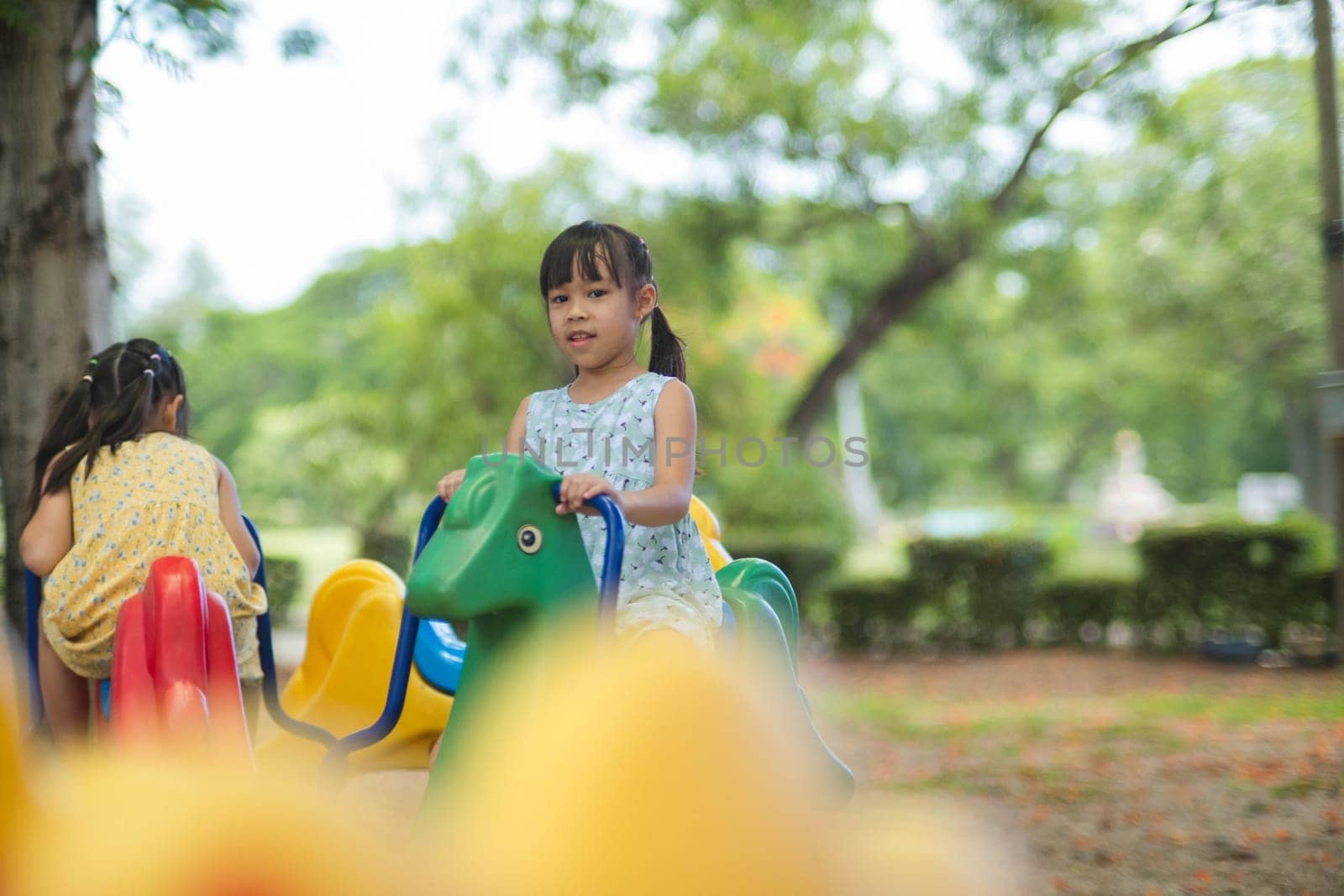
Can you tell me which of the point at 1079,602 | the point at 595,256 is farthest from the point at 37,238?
the point at 1079,602

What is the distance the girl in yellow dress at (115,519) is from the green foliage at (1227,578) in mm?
9460

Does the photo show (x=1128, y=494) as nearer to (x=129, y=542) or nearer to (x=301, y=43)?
(x=301, y=43)

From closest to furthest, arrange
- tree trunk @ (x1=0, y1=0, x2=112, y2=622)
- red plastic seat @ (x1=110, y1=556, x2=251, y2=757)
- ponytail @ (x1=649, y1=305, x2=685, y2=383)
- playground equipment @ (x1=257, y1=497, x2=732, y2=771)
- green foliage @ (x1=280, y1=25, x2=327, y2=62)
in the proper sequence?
red plastic seat @ (x1=110, y1=556, x2=251, y2=757), ponytail @ (x1=649, y1=305, x2=685, y2=383), playground equipment @ (x1=257, y1=497, x2=732, y2=771), tree trunk @ (x1=0, y1=0, x2=112, y2=622), green foliage @ (x1=280, y1=25, x2=327, y2=62)

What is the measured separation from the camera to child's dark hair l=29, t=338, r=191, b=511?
3189 mm

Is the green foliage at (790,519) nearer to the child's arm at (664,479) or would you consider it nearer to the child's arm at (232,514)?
the child's arm at (232,514)

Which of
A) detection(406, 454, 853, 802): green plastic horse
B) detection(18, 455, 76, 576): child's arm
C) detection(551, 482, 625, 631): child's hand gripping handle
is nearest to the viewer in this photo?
detection(406, 454, 853, 802): green plastic horse

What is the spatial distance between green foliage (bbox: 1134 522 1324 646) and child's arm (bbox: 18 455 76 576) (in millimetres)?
9945

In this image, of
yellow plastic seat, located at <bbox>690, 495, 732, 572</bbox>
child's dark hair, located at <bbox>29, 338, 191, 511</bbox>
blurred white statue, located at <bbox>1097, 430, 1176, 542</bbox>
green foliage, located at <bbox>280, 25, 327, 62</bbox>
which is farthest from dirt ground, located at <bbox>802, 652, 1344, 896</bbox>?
blurred white statue, located at <bbox>1097, 430, 1176, 542</bbox>

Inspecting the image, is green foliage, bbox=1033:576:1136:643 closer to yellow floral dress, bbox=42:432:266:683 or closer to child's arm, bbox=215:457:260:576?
child's arm, bbox=215:457:260:576

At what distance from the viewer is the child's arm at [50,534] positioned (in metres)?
3.07

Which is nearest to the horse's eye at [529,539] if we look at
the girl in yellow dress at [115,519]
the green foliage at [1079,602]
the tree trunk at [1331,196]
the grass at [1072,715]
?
the girl in yellow dress at [115,519]

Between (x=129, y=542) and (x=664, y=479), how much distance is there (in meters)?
1.51

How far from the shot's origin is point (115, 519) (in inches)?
119

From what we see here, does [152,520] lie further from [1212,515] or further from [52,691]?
[1212,515]
